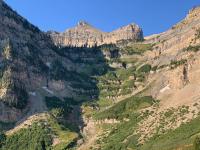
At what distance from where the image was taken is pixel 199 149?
7151 inches
